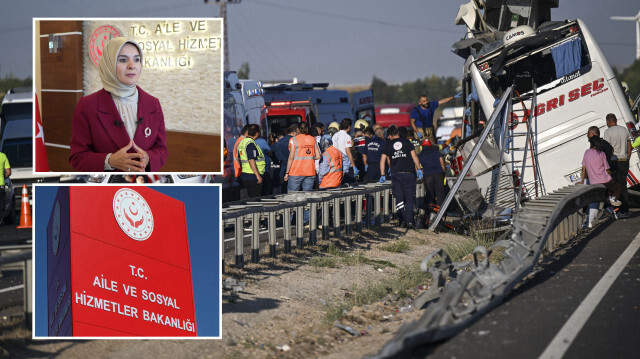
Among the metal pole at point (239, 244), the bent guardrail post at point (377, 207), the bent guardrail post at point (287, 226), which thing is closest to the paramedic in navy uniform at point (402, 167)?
the bent guardrail post at point (377, 207)

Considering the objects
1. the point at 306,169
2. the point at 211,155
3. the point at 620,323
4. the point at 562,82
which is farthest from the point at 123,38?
the point at 562,82

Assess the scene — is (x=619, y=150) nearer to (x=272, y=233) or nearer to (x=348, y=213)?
(x=348, y=213)

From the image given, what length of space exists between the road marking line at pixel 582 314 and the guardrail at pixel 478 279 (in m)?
0.68

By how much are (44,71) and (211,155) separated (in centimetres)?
142

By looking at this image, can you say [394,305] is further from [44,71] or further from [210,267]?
[44,71]

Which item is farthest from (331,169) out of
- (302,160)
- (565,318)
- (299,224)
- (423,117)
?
(565,318)

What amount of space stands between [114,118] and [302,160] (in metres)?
9.81

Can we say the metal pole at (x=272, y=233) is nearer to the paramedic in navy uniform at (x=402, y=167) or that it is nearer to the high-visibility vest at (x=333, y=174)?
the paramedic in navy uniform at (x=402, y=167)

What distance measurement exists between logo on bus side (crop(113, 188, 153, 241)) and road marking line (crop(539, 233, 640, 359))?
3032mm

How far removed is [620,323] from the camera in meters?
8.17

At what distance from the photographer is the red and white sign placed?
690cm

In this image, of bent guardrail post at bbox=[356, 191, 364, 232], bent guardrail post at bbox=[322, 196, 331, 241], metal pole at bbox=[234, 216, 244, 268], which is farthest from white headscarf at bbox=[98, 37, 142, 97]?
bent guardrail post at bbox=[356, 191, 364, 232]

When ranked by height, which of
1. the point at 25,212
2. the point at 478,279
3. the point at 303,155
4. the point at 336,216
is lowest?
the point at 25,212

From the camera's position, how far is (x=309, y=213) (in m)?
15.1
